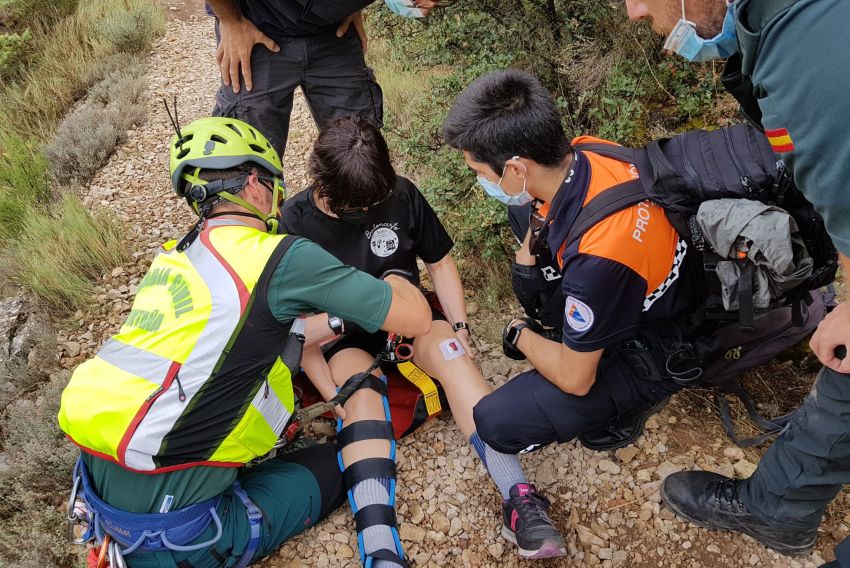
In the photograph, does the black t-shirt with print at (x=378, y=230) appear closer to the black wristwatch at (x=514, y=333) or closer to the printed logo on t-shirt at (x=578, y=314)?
the black wristwatch at (x=514, y=333)

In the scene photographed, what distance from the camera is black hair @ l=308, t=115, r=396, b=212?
2799 mm

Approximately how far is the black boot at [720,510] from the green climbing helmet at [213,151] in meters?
2.28

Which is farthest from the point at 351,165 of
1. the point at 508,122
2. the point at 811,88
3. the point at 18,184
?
the point at 18,184

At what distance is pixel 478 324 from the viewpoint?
3.88 m

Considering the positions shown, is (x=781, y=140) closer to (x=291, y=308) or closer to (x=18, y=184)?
(x=291, y=308)

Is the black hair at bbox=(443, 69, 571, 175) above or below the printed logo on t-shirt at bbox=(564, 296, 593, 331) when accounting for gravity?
above

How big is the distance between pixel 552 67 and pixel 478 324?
1.88m

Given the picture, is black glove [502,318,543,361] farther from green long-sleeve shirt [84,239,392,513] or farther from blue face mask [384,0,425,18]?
blue face mask [384,0,425,18]

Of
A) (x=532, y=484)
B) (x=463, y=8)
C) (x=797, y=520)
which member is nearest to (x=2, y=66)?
(x=463, y=8)

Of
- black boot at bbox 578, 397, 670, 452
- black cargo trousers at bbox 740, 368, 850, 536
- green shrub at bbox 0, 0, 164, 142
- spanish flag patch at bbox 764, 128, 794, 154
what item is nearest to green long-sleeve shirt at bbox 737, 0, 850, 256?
spanish flag patch at bbox 764, 128, 794, 154

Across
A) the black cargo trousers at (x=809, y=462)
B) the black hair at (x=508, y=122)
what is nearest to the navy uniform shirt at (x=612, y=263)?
the black hair at (x=508, y=122)

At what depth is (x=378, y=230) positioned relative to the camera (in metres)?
3.17

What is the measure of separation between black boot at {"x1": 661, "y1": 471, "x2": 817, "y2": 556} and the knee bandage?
1259mm

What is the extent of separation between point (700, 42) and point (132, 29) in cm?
790
